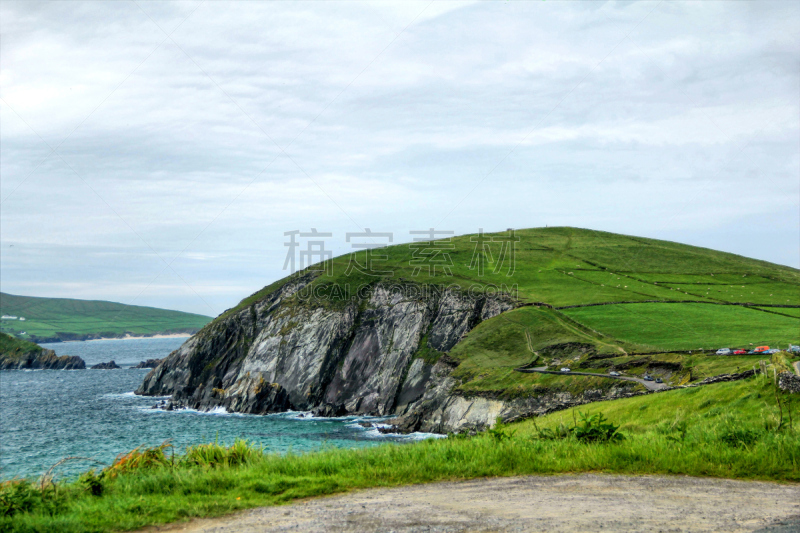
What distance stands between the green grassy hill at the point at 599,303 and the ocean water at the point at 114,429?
20036 millimetres

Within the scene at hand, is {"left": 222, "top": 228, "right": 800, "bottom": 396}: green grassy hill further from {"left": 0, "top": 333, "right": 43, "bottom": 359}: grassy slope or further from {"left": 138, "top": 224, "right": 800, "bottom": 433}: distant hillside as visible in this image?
{"left": 0, "top": 333, "right": 43, "bottom": 359}: grassy slope

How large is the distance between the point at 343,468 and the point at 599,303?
94.2 meters

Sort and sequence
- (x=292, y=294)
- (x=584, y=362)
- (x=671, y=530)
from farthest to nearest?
(x=292, y=294) → (x=584, y=362) → (x=671, y=530)

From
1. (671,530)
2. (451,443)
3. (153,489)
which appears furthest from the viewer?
(451,443)

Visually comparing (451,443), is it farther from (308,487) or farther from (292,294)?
(292,294)

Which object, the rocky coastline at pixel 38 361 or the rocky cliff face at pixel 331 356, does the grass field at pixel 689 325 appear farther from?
the rocky coastline at pixel 38 361

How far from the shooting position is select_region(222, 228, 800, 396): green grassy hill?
2464 inches

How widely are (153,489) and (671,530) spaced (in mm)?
9454

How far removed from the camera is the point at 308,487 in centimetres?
1106

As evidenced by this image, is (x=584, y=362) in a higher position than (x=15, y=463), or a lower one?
higher

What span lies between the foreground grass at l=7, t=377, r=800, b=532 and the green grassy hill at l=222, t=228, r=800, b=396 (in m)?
A: 36.8

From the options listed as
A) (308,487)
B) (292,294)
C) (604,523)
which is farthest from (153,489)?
(292,294)

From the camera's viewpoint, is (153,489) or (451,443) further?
(451,443)

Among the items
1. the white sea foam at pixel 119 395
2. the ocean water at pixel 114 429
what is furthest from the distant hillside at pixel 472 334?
the ocean water at pixel 114 429
